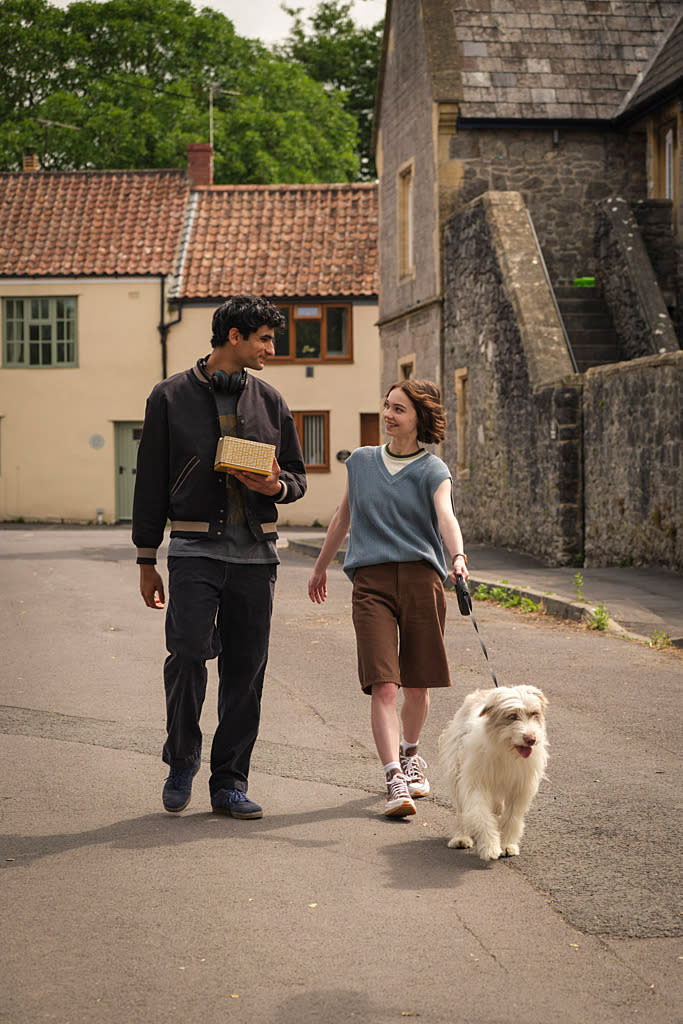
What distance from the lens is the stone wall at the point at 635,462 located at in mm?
15359

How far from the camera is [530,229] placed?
831 inches

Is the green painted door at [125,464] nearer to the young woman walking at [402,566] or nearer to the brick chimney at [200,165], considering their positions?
the brick chimney at [200,165]

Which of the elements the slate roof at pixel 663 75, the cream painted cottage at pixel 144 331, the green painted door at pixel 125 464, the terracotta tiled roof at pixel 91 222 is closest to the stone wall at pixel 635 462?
the slate roof at pixel 663 75

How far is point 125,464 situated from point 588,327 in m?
19.6

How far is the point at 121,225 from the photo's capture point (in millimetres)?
39844

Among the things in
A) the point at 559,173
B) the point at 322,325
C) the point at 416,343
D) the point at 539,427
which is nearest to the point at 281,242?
the point at 322,325

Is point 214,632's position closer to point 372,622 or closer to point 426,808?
point 372,622

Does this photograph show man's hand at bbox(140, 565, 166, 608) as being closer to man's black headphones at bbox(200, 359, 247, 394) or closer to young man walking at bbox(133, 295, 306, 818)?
young man walking at bbox(133, 295, 306, 818)

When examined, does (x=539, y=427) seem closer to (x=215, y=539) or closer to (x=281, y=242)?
(x=215, y=539)

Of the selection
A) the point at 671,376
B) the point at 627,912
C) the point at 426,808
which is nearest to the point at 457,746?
the point at 426,808

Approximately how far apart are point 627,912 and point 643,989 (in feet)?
2.37

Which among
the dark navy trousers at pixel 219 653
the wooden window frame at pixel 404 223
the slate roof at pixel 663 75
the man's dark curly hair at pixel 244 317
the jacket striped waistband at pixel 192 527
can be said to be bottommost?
the dark navy trousers at pixel 219 653

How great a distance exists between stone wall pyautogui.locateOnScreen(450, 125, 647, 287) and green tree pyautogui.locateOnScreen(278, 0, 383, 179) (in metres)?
31.5

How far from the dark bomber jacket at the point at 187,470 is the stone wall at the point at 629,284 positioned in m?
14.5
